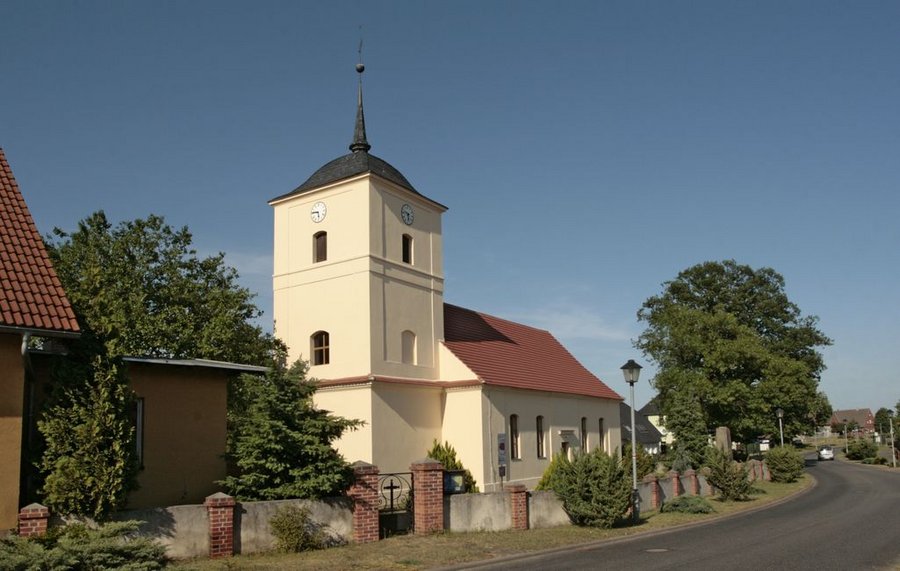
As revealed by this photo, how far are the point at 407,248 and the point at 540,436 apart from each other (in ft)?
34.1

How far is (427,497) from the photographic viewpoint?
723 inches

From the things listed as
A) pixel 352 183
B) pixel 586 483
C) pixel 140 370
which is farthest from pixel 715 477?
pixel 140 370

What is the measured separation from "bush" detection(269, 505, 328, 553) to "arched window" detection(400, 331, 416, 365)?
46.1ft

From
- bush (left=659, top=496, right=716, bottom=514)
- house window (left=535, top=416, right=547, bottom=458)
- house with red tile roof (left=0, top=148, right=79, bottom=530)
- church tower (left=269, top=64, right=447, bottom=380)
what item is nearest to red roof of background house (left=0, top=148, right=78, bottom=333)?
house with red tile roof (left=0, top=148, right=79, bottom=530)

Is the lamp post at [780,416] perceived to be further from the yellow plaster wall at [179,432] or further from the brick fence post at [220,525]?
the brick fence post at [220,525]

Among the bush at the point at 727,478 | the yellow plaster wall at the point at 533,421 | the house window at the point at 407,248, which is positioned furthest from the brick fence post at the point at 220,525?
the bush at the point at 727,478

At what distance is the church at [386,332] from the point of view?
28.4 meters

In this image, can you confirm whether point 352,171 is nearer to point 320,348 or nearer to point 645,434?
point 320,348

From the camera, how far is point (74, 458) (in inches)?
515

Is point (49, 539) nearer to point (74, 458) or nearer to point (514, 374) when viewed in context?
point (74, 458)

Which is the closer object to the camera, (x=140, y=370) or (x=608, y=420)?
(x=140, y=370)

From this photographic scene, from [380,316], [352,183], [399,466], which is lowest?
[399,466]

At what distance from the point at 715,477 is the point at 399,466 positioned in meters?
12.2

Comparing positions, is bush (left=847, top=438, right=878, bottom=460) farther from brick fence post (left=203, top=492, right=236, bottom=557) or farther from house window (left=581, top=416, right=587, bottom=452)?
brick fence post (left=203, top=492, right=236, bottom=557)
